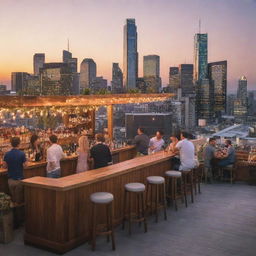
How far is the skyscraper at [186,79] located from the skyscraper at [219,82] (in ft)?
15.5

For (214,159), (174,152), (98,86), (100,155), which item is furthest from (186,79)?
(100,155)

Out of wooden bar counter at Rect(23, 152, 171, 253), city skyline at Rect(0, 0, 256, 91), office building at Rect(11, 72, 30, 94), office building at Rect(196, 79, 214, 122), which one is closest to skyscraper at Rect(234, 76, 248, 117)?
office building at Rect(196, 79, 214, 122)

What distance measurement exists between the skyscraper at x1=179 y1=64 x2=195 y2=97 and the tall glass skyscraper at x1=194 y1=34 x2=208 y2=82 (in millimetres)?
4009

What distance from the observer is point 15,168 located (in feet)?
19.2

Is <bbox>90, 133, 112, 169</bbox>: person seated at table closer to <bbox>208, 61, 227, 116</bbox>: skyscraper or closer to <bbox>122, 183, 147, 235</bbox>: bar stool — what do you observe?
<bbox>122, 183, 147, 235</bbox>: bar stool

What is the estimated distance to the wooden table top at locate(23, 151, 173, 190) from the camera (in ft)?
16.3

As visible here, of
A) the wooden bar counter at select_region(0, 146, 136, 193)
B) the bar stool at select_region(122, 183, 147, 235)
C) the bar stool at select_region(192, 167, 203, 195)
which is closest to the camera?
the bar stool at select_region(122, 183, 147, 235)

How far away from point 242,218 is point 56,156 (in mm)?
3617

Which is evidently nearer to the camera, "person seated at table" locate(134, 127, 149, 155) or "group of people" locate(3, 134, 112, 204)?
"group of people" locate(3, 134, 112, 204)

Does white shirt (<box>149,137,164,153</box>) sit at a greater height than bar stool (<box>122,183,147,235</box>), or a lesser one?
greater

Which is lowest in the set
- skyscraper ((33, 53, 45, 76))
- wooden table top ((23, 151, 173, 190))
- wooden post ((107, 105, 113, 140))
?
wooden table top ((23, 151, 173, 190))

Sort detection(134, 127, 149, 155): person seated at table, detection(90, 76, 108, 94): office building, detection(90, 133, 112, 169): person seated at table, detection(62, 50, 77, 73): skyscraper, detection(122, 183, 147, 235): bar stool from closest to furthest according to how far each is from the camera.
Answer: detection(122, 183, 147, 235): bar stool → detection(90, 133, 112, 169): person seated at table → detection(134, 127, 149, 155): person seated at table → detection(90, 76, 108, 94): office building → detection(62, 50, 77, 73): skyscraper

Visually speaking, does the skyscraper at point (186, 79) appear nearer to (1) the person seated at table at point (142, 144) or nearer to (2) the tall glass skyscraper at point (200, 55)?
(2) the tall glass skyscraper at point (200, 55)

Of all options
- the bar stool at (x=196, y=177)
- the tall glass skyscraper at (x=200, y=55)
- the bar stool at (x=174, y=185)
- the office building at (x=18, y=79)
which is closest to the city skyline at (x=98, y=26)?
the office building at (x=18, y=79)
